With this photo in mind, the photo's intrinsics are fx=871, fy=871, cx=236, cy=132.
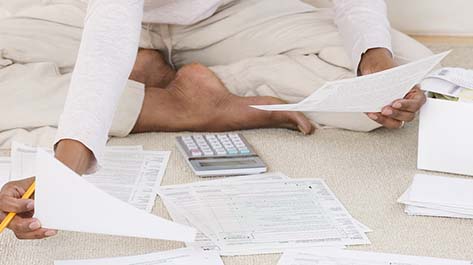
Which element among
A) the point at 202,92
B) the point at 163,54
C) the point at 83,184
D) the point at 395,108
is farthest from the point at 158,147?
the point at 83,184

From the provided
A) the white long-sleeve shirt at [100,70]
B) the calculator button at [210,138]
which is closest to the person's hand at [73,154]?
the white long-sleeve shirt at [100,70]

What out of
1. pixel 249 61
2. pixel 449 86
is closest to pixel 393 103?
pixel 449 86

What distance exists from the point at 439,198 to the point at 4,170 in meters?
0.73

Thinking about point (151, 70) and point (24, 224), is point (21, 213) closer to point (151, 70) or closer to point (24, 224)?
point (24, 224)

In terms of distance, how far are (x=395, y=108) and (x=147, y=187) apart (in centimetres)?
45

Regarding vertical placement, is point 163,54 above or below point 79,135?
below

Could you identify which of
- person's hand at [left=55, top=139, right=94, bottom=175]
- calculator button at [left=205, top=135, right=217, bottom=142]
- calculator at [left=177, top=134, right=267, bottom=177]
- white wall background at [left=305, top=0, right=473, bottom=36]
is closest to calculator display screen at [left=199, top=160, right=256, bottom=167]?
calculator at [left=177, top=134, right=267, bottom=177]

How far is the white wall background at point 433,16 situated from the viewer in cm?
242

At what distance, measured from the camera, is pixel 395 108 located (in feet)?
4.97

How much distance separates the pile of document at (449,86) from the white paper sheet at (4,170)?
2.43ft

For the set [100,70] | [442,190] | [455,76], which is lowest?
[442,190]

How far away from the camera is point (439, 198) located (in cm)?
142

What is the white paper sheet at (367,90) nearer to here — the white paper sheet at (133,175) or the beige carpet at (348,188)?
the beige carpet at (348,188)

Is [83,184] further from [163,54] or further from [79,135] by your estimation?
[163,54]
